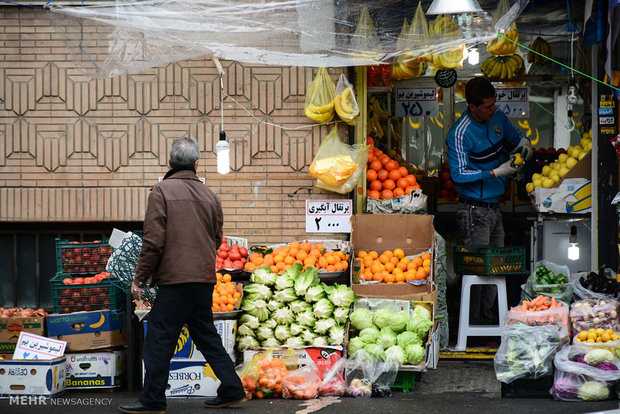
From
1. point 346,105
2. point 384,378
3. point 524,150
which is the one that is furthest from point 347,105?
point 384,378

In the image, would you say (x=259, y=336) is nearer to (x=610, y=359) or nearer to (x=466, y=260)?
(x=466, y=260)

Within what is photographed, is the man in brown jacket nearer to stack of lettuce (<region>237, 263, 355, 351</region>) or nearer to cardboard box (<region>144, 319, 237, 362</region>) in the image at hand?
cardboard box (<region>144, 319, 237, 362</region>)

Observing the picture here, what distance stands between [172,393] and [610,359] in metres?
3.70

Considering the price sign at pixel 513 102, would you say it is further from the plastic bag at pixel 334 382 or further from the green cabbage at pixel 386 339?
the plastic bag at pixel 334 382

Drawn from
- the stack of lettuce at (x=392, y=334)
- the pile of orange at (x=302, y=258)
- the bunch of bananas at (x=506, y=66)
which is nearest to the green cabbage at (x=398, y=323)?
the stack of lettuce at (x=392, y=334)

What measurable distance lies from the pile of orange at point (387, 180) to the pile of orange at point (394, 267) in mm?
644

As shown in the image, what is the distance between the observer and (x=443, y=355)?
891cm

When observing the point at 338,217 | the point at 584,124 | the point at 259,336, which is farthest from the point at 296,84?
the point at 584,124

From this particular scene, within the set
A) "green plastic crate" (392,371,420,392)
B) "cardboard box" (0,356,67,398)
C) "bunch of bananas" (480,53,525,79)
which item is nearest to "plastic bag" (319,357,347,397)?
"green plastic crate" (392,371,420,392)

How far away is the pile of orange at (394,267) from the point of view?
27.7ft

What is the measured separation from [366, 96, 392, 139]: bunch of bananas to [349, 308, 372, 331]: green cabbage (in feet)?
10.2

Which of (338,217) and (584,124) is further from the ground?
(584,124)

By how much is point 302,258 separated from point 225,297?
3.21 feet

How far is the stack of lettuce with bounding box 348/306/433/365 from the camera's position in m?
7.57
